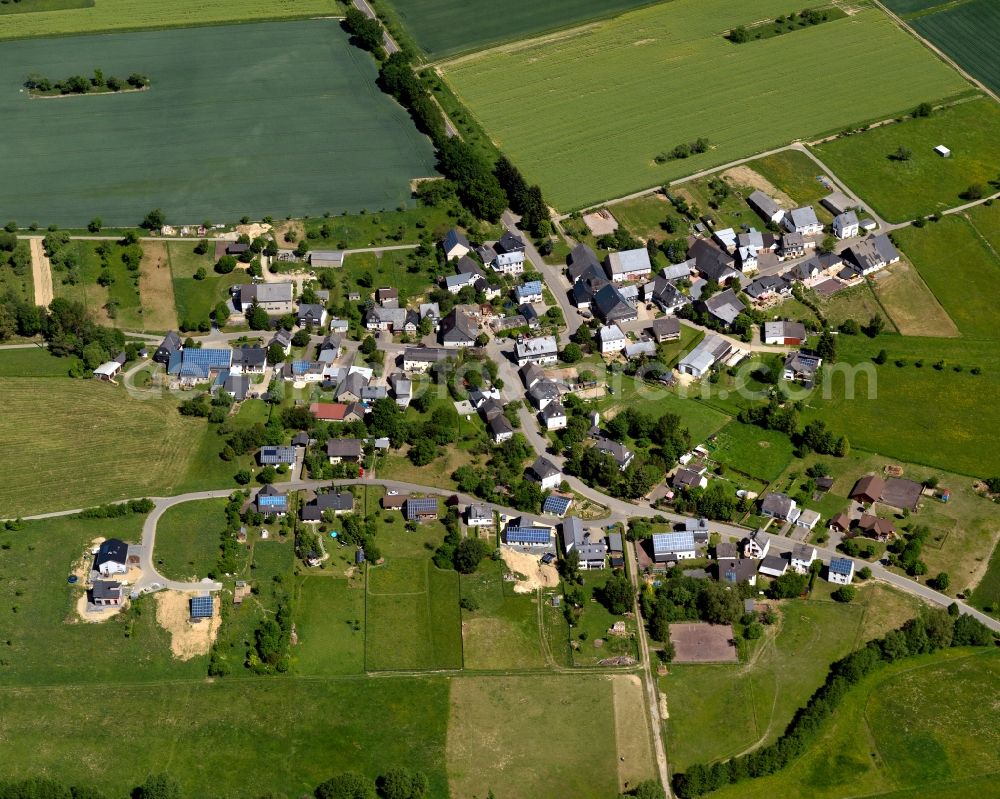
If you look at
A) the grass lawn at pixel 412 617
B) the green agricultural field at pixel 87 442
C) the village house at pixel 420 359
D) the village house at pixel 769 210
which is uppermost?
the village house at pixel 769 210

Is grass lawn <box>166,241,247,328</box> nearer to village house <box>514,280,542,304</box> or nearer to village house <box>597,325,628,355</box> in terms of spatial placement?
village house <box>514,280,542,304</box>

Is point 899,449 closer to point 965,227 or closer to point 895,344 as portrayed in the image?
point 895,344

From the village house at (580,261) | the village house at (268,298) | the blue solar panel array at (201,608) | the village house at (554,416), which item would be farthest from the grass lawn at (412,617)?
the village house at (580,261)

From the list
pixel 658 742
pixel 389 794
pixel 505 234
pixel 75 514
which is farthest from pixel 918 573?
pixel 75 514

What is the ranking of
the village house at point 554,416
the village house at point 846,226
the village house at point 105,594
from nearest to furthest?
the village house at point 105,594 < the village house at point 554,416 < the village house at point 846,226

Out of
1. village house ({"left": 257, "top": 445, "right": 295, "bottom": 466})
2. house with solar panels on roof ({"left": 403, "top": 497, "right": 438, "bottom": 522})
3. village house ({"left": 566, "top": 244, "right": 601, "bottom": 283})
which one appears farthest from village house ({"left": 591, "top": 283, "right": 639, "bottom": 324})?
village house ({"left": 257, "top": 445, "right": 295, "bottom": 466})

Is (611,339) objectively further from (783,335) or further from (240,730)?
(240,730)

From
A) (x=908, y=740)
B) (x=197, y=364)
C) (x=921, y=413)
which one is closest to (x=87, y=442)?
(x=197, y=364)

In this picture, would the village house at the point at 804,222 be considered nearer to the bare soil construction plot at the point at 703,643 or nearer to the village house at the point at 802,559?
the village house at the point at 802,559
